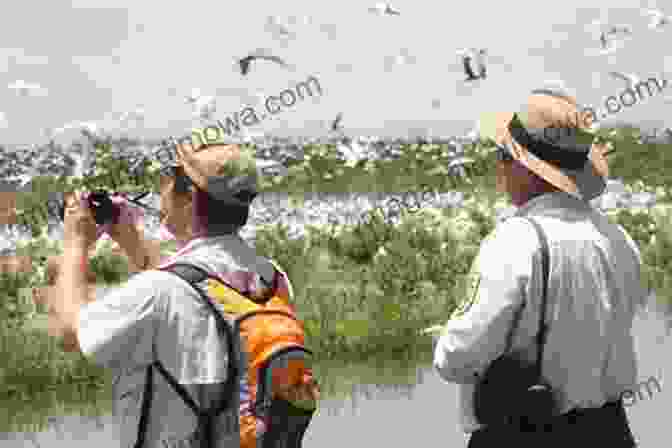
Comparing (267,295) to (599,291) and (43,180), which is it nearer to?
(599,291)

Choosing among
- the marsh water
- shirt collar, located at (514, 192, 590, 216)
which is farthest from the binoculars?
the marsh water

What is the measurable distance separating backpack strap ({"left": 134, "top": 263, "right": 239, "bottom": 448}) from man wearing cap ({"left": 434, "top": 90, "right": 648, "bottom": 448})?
507 millimetres

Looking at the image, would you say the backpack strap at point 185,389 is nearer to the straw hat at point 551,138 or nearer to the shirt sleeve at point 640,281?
the straw hat at point 551,138

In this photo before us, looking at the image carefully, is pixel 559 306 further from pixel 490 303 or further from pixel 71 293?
pixel 71 293

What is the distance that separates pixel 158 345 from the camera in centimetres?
347

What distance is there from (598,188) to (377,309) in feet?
23.1

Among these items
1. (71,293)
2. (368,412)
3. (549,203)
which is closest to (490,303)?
(549,203)

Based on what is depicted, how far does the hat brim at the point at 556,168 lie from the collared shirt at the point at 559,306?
0.04 meters

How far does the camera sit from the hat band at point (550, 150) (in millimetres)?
3766

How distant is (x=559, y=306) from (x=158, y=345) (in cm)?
96

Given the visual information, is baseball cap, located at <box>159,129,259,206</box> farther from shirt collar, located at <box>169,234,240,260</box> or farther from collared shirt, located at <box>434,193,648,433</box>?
collared shirt, located at <box>434,193,648,433</box>

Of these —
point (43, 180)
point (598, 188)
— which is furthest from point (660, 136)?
point (598, 188)

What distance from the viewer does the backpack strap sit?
3.47m

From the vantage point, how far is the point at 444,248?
44.5 ft
